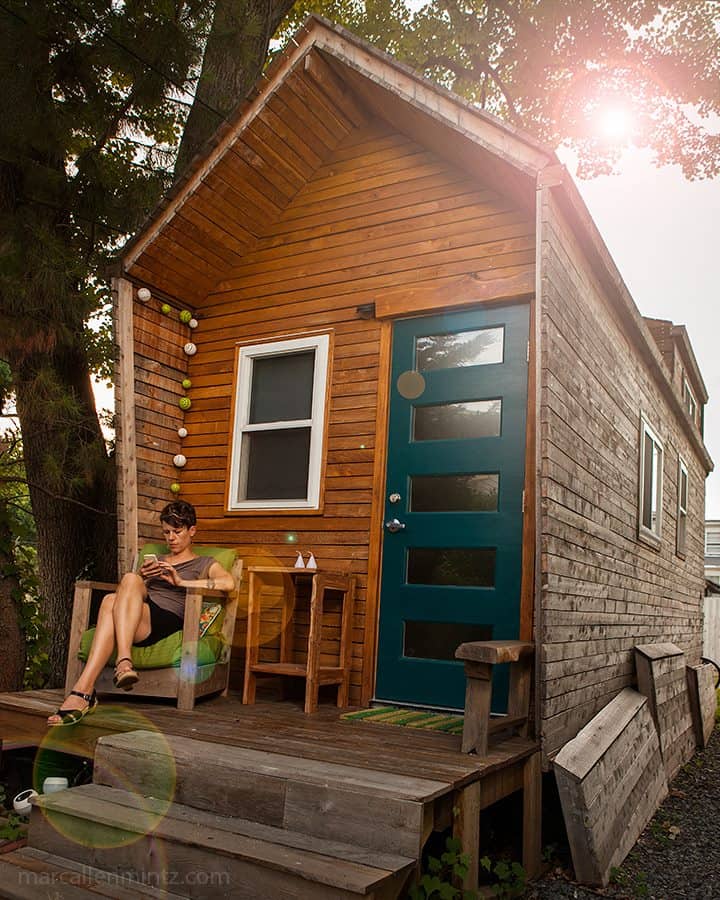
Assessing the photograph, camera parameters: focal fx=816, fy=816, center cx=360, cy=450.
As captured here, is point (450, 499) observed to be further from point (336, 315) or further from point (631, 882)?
point (631, 882)

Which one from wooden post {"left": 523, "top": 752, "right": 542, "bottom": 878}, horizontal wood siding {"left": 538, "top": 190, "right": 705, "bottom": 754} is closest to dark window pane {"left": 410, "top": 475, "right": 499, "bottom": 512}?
horizontal wood siding {"left": 538, "top": 190, "right": 705, "bottom": 754}

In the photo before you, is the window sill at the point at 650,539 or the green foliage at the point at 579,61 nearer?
the window sill at the point at 650,539

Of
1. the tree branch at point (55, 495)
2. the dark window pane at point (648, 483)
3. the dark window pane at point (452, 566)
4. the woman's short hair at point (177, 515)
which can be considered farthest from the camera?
the dark window pane at point (648, 483)

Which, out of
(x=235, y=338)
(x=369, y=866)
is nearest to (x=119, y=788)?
(x=369, y=866)

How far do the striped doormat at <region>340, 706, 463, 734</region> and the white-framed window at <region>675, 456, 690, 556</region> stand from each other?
549 cm

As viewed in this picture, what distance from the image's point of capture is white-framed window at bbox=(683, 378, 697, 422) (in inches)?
374

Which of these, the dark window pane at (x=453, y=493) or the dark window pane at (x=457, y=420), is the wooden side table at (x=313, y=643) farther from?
the dark window pane at (x=457, y=420)

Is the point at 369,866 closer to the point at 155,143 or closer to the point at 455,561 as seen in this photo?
the point at 455,561

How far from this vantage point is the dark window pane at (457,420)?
15.7 feet

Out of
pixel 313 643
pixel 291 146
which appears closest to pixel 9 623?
pixel 313 643

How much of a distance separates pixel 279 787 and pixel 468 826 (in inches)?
29.9

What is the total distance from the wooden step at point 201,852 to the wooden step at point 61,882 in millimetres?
40

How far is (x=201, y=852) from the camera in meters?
2.71

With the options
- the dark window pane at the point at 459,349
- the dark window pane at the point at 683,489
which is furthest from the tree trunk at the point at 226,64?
the dark window pane at the point at 683,489
